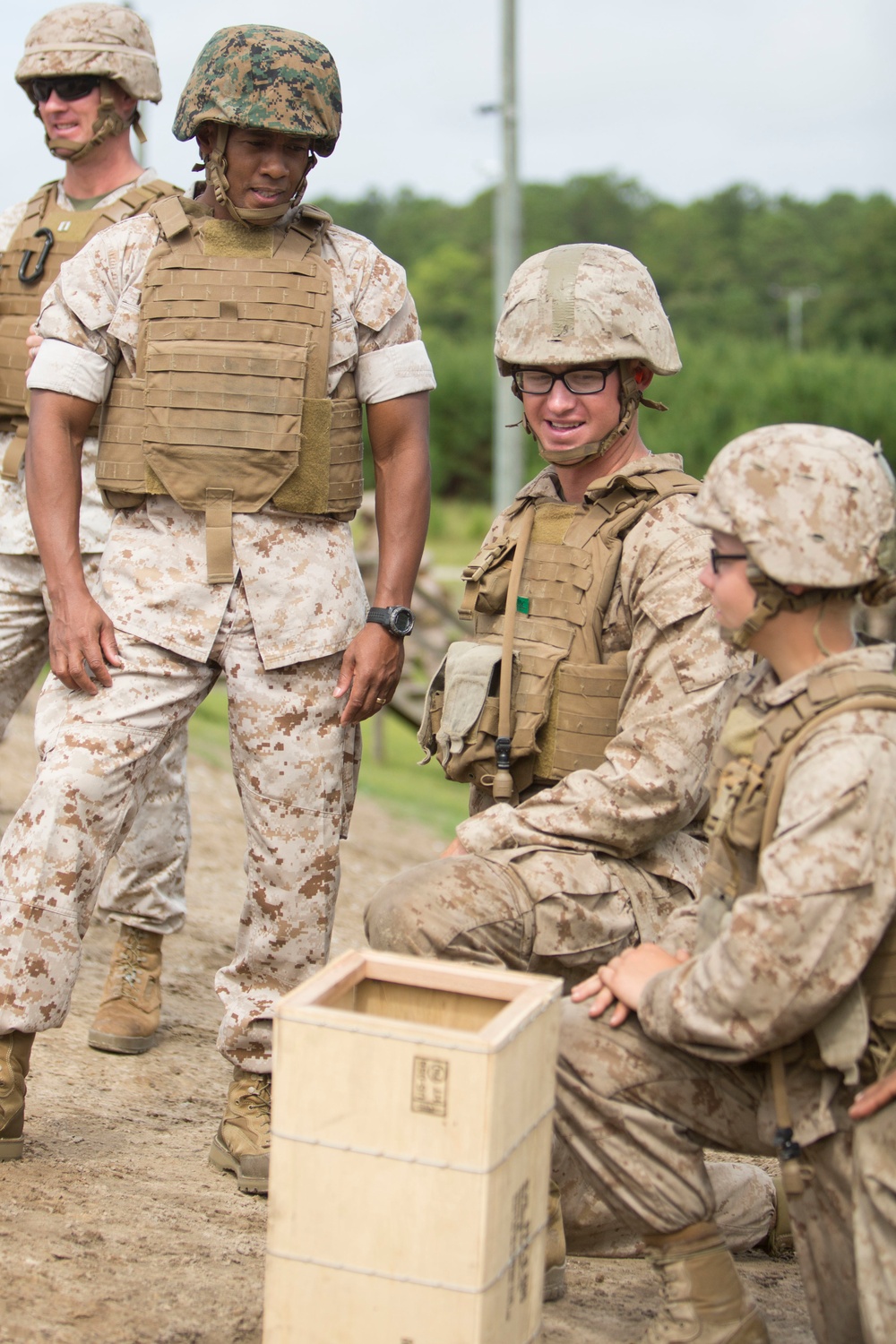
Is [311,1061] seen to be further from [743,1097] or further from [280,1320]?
[743,1097]

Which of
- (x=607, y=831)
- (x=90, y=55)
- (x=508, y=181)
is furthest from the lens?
(x=508, y=181)

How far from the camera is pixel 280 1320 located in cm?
271

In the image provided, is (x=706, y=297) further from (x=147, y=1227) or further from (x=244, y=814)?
(x=147, y=1227)

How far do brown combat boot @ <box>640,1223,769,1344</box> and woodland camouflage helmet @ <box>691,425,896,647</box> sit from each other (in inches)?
46.1

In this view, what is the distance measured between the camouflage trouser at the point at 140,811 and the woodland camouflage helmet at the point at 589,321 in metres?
1.63

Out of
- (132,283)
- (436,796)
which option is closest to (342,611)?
(132,283)

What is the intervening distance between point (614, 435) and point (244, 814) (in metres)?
1.29

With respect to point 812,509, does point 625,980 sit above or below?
below

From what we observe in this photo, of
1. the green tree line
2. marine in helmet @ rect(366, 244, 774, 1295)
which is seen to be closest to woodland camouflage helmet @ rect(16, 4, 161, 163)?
marine in helmet @ rect(366, 244, 774, 1295)

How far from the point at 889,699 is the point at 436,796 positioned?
11186mm

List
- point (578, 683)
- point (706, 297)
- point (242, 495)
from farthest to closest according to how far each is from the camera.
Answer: point (706, 297)
point (242, 495)
point (578, 683)

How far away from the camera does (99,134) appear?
5.07 m

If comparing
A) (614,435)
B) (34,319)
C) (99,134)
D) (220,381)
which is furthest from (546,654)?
(99,134)

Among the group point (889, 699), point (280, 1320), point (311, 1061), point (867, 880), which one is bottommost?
point (280, 1320)
